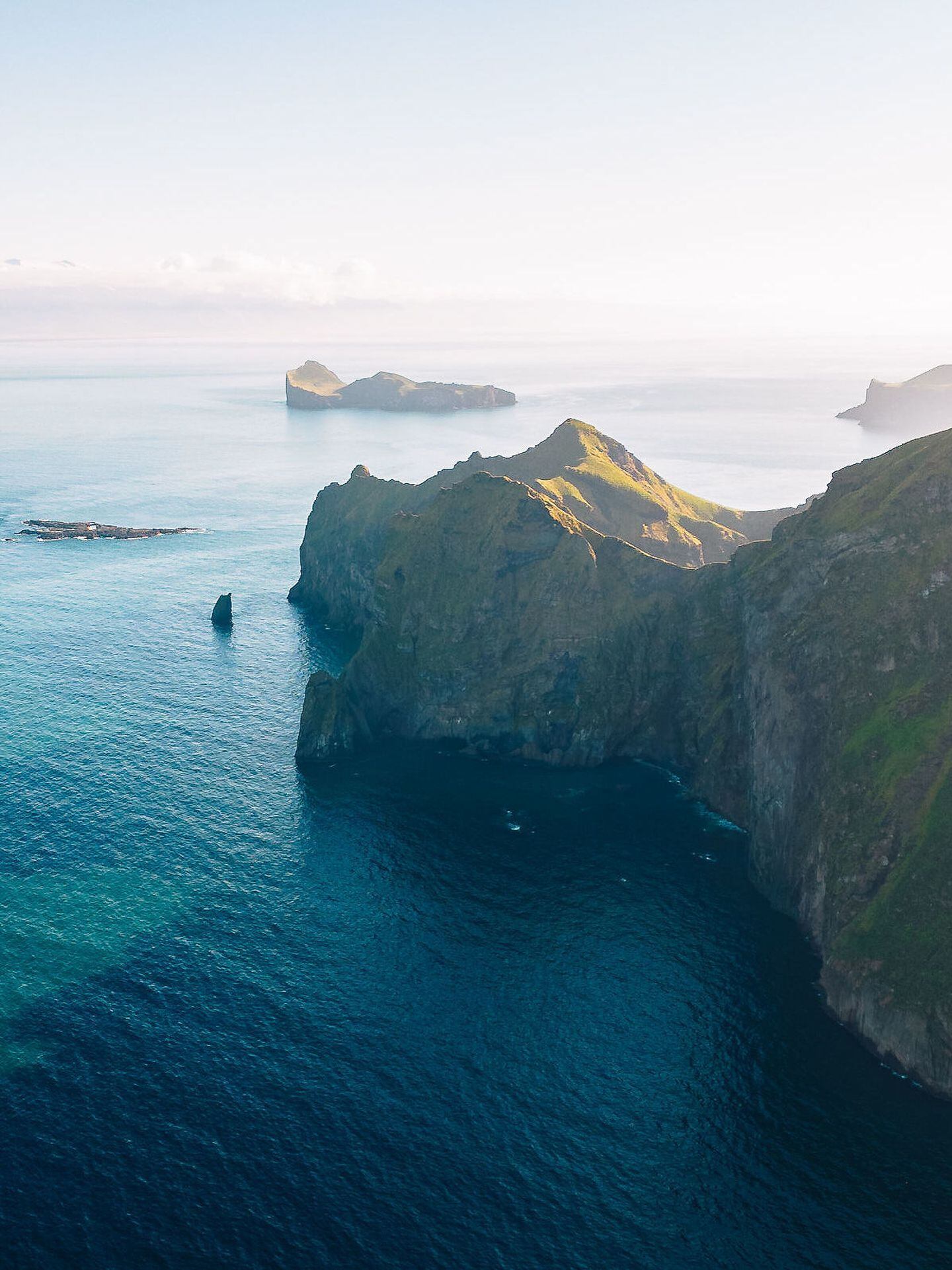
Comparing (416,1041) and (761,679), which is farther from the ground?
(761,679)

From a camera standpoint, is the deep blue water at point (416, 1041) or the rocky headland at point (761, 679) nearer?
the deep blue water at point (416, 1041)

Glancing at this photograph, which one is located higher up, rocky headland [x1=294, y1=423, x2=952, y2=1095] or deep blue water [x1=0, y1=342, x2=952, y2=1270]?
rocky headland [x1=294, y1=423, x2=952, y2=1095]

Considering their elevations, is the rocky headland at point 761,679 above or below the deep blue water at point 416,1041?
above

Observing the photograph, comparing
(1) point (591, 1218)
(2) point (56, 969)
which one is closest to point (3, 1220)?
(2) point (56, 969)

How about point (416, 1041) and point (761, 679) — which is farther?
point (761, 679)

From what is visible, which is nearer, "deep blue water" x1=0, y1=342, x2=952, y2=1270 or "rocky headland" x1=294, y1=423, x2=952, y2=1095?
"deep blue water" x1=0, y1=342, x2=952, y2=1270

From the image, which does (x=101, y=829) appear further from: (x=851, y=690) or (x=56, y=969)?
(x=851, y=690)
